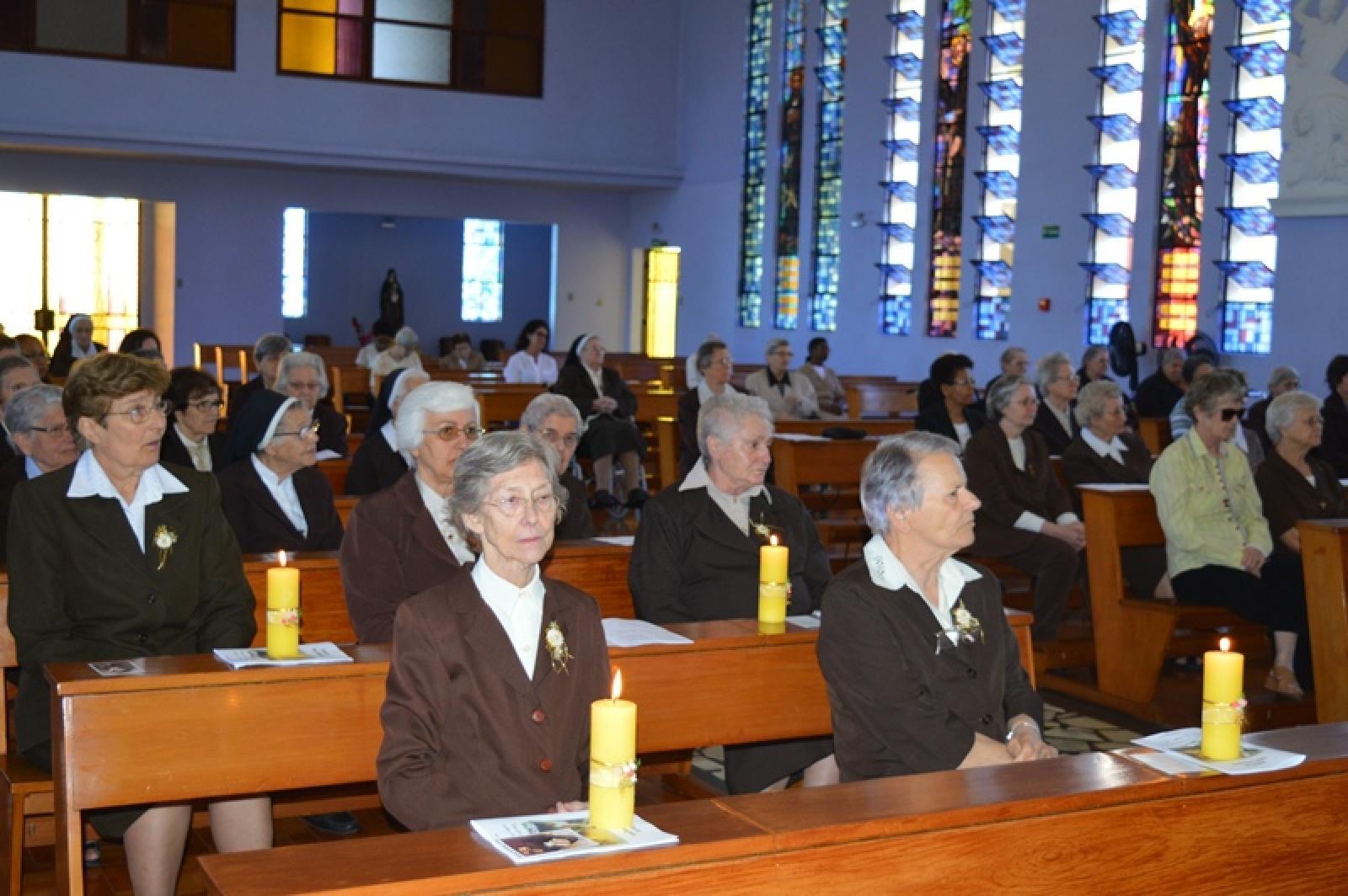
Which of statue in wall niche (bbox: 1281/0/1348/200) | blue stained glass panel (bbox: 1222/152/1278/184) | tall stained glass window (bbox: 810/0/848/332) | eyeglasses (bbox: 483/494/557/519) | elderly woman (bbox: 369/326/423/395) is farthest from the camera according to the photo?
tall stained glass window (bbox: 810/0/848/332)

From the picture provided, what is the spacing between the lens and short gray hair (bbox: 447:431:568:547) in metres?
2.79

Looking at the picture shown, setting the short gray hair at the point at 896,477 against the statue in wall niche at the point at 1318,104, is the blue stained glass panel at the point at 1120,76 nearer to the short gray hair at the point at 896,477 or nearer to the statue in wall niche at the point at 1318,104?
the statue in wall niche at the point at 1318,104

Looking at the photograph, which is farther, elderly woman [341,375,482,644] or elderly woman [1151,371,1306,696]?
elderly woman [1151,371,1306,696]

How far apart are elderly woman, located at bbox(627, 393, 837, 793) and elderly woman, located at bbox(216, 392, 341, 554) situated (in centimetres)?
111

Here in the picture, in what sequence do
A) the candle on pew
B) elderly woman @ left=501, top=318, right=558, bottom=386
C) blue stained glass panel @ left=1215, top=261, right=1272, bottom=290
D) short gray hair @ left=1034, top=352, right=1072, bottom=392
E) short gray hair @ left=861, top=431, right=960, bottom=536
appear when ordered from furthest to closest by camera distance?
1. elderly woman @ left=501, top=318, right=558, bottom=386
2. blue stained glass panel @ left=1215, top=261, right=1272, bottom=290
3. short gray hair @ left=1034, top=352, right=1072, bottom=392
4. the candle on pew
5. short gray hair @ left=861, top=431, right=960, bottom=536

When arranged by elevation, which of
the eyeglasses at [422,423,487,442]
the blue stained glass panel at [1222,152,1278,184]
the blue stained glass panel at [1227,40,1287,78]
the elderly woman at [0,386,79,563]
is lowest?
the elderly woman at [0,386,79,563]

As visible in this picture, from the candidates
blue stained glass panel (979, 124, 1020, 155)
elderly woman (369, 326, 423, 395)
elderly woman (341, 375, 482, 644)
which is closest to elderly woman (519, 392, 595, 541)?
elderly woman (341, 375, 482, 644)

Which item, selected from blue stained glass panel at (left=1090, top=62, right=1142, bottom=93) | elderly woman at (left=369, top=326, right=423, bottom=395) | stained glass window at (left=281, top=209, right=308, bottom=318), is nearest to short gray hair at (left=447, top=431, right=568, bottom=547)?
elderly woman at (left=369, top=326, right=423, bottom=395)

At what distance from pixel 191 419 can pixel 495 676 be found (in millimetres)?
3267

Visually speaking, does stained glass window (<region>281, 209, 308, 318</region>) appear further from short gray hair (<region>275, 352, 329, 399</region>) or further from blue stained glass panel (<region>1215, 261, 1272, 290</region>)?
short gray hair (<region>275, 352, 329, 399</region>)

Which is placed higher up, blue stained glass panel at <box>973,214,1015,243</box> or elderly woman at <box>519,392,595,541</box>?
blue stained glass panel at <box>973,214,1015,243</box>

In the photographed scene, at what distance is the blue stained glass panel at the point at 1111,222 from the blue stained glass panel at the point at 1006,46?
2.01 meters

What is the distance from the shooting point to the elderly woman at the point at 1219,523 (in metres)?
5.63

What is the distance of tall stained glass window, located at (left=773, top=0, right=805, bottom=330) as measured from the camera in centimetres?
1878
